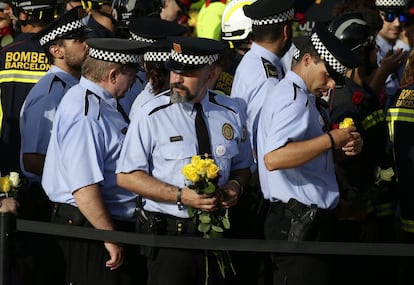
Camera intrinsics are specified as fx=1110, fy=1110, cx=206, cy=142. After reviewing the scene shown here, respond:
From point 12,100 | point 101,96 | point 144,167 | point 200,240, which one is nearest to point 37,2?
point 12,100

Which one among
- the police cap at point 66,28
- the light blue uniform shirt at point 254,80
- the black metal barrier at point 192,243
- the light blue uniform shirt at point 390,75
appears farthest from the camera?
the light blue uniform shirt at point 390,75

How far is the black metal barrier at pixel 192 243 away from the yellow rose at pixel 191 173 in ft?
1.11

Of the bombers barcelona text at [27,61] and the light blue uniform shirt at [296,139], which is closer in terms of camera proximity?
the light blue uniform shirt at [296,139]

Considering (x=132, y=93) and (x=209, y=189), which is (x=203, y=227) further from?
(x=132, y=93)

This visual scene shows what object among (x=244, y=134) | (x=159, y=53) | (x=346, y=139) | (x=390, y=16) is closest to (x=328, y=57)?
(x=346, y=139)

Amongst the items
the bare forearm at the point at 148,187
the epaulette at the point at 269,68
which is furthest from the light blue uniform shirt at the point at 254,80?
the bare forearm at the point at 148,187

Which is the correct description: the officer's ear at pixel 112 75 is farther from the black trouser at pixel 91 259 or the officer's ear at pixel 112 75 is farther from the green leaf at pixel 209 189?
the green leaf at pixel 209 189

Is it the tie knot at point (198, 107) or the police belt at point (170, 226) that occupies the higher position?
the tie knot at point (198, 107)

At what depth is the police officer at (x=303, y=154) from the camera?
650 centimetres

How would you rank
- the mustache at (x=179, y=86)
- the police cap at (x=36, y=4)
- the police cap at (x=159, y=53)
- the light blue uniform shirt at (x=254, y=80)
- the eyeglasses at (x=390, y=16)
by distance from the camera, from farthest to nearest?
the eyeglasses at (x=390, y=16) < the police cap at (x=36, y=4) < the light blue uniform shirt at (x=254, y=80) < the police cap at (x=159, y=53) < the mustache at (x=179, y=86)

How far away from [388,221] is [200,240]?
214 centimetres

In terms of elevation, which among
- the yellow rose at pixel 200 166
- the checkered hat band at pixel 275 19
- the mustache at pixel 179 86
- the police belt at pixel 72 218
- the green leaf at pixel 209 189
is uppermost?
the checkered hat band at pixel 275 19

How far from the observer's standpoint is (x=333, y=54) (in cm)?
664

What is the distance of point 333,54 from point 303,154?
2.15 feet
